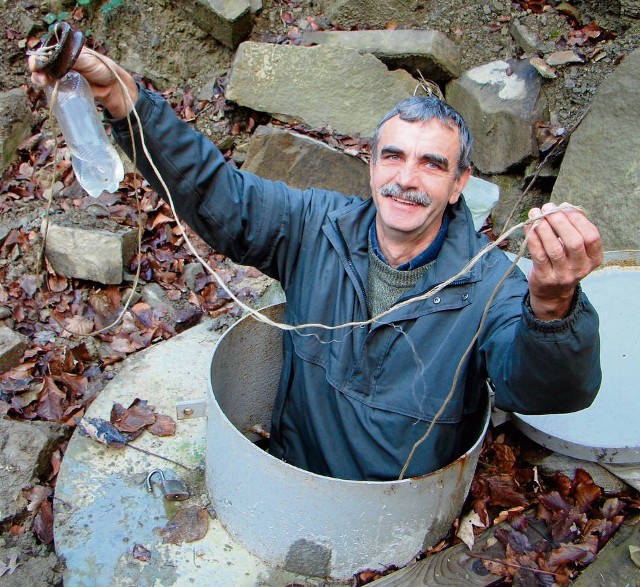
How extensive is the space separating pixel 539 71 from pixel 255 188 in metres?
3.23

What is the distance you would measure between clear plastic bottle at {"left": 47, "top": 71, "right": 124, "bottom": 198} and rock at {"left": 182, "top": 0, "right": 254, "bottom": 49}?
3.20 meters

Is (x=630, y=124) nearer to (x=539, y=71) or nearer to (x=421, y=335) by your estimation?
(x=539, y=71)

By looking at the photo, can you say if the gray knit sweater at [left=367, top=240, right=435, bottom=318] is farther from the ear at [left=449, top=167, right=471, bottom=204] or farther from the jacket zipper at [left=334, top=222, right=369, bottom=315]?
the ear at [left=449, top=167, right=471, bottom=204]

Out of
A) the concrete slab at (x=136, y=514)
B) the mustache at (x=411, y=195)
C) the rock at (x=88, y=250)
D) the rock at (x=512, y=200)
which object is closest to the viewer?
the concrete slab at (x=136, y=514)

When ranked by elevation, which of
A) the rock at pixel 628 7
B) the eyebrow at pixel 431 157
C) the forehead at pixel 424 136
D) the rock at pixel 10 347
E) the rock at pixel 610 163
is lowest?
the rock at pixel 10 347

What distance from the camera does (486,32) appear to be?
17.4 ft

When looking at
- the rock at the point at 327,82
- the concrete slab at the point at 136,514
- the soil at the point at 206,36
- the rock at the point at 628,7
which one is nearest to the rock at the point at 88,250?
the concrete slab at the point at 136,514

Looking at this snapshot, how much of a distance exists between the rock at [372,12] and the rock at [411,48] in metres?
0.24

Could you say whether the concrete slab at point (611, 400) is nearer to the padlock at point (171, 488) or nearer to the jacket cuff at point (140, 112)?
the padlock at point (171, 488)

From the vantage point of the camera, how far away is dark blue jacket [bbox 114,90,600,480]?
7.92 feet

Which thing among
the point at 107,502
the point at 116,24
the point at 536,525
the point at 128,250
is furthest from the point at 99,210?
the point at 536,525

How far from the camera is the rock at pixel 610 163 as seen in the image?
162 inches

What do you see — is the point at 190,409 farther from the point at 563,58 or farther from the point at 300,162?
A: the point at 563,58

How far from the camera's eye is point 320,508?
2072mm
